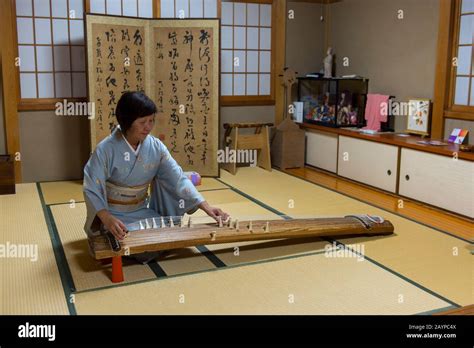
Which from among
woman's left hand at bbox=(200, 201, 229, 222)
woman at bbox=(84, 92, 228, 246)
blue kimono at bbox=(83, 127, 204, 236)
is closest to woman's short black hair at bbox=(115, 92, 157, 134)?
woman at bbox=(84, 92, 228, 246)

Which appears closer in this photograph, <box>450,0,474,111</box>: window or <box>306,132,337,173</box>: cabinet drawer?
<box>450,0,474,111</box>: window

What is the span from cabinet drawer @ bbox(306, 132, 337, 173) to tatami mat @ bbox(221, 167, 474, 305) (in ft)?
2.18

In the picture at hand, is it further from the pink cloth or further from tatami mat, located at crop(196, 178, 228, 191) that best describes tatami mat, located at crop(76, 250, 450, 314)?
the pink cloth

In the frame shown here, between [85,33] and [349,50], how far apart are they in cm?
329

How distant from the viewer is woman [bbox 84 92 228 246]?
10.4 feet

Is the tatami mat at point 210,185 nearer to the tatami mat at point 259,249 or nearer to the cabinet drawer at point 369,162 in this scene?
the tatami mat at point 259,249

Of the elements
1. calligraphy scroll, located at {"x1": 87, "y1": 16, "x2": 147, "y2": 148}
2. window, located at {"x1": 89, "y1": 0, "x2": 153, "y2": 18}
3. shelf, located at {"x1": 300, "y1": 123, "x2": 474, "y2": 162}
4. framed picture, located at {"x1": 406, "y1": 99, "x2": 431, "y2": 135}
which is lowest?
shelf, located at {"x1": 300, "y1": 123, "x2": 474, "y2": 162}

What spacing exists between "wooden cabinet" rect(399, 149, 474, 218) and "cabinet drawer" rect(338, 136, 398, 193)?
0.51ft

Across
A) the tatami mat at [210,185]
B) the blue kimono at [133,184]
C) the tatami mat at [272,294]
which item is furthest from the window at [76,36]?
the tatami mat at [272,294]

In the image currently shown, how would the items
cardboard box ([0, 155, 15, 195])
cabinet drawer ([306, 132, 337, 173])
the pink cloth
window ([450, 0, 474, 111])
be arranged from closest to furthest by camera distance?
window ([450, 0, 474, 111]), cardboard box ([0, 155, 15, 195]), the pink cloth, cabinet drawer ([306, 132, 337, 173])

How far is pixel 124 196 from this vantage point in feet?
11.4

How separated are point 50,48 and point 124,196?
3016mm

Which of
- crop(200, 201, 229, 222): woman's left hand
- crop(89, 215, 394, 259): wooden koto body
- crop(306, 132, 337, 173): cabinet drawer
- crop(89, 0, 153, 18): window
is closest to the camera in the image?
crop(89, 215, 394, 259): wooden koto body

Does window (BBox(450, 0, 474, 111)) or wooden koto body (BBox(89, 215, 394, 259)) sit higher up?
window (BBox(450, 0, 474, 111))
